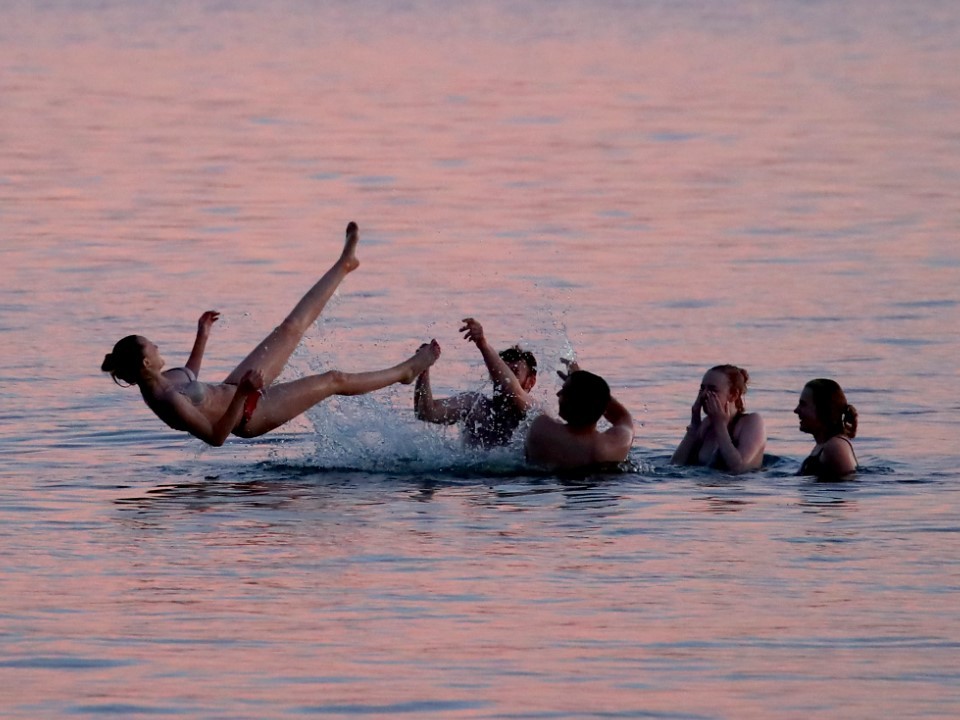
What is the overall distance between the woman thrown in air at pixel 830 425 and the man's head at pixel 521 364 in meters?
1.79

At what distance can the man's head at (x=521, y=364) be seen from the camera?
1500 centimetres

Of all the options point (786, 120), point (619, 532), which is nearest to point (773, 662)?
point (619, 532)

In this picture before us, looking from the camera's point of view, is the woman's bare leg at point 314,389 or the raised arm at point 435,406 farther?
the raised arm at point 435,406

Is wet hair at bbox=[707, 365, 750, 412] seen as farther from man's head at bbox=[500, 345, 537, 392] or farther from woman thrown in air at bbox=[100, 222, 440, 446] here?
woman thrown in air at bbox=[100, 222, 440, 446]

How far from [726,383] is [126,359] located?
368cm

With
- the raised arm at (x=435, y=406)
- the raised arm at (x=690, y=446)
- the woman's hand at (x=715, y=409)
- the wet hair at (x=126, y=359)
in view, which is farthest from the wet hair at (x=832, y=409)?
the wet hair at (x=126, y=359)

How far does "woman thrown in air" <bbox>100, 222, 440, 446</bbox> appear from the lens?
540 inches

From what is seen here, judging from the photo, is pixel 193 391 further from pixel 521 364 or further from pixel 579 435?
pixel 579 435

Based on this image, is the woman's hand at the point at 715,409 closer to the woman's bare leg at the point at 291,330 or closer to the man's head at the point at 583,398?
the man's head at the point at 583,398

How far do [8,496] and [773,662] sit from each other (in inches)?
216

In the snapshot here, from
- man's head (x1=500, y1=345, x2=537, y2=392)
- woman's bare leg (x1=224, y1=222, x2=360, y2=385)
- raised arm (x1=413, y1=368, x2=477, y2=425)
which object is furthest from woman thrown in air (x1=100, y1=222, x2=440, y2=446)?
man's head (x1=500, y1=345, x2=537, y2=392)

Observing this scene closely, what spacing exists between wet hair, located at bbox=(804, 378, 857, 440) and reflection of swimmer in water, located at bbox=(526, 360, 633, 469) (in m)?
1.17

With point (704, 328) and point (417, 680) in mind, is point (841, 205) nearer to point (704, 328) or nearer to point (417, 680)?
point (704, 328)

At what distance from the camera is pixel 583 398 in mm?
14203
